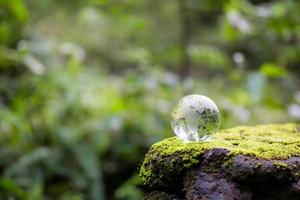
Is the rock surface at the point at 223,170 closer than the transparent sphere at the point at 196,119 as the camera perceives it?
Yes

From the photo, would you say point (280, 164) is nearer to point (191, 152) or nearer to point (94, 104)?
point (191, 152)

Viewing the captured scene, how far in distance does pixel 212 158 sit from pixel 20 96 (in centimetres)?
309

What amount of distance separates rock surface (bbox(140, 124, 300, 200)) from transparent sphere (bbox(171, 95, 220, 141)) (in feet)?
0.13

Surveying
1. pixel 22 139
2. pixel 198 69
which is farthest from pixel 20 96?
pixel 198 69

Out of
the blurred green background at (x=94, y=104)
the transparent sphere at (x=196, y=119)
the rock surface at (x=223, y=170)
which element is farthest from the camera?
the blurred green background at (x=94, y=104)

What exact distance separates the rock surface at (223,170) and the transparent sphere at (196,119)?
0.04m

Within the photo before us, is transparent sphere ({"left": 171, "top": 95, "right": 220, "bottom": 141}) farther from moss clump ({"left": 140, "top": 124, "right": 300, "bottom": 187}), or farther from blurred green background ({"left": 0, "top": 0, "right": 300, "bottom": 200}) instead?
blurred green background ({"left": 0, "top": 0, "right": 300, "bottom": 200})

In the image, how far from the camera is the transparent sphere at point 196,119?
5.76ft

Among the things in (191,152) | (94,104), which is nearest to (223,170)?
(191,152)

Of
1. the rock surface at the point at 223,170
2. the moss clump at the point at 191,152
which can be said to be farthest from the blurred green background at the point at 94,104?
the rock surface at the point at 223,170

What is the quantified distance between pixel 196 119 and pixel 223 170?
0.82ft

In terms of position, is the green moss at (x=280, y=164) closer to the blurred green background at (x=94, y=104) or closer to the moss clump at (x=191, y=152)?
the moss clump at (x=191, y=152)

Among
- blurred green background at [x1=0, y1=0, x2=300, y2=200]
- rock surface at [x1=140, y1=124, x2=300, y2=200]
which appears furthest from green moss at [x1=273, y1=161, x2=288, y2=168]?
blurred green background at [x1=0, y1=0, x2=300, y2=200]

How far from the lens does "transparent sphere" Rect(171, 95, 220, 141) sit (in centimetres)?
176
